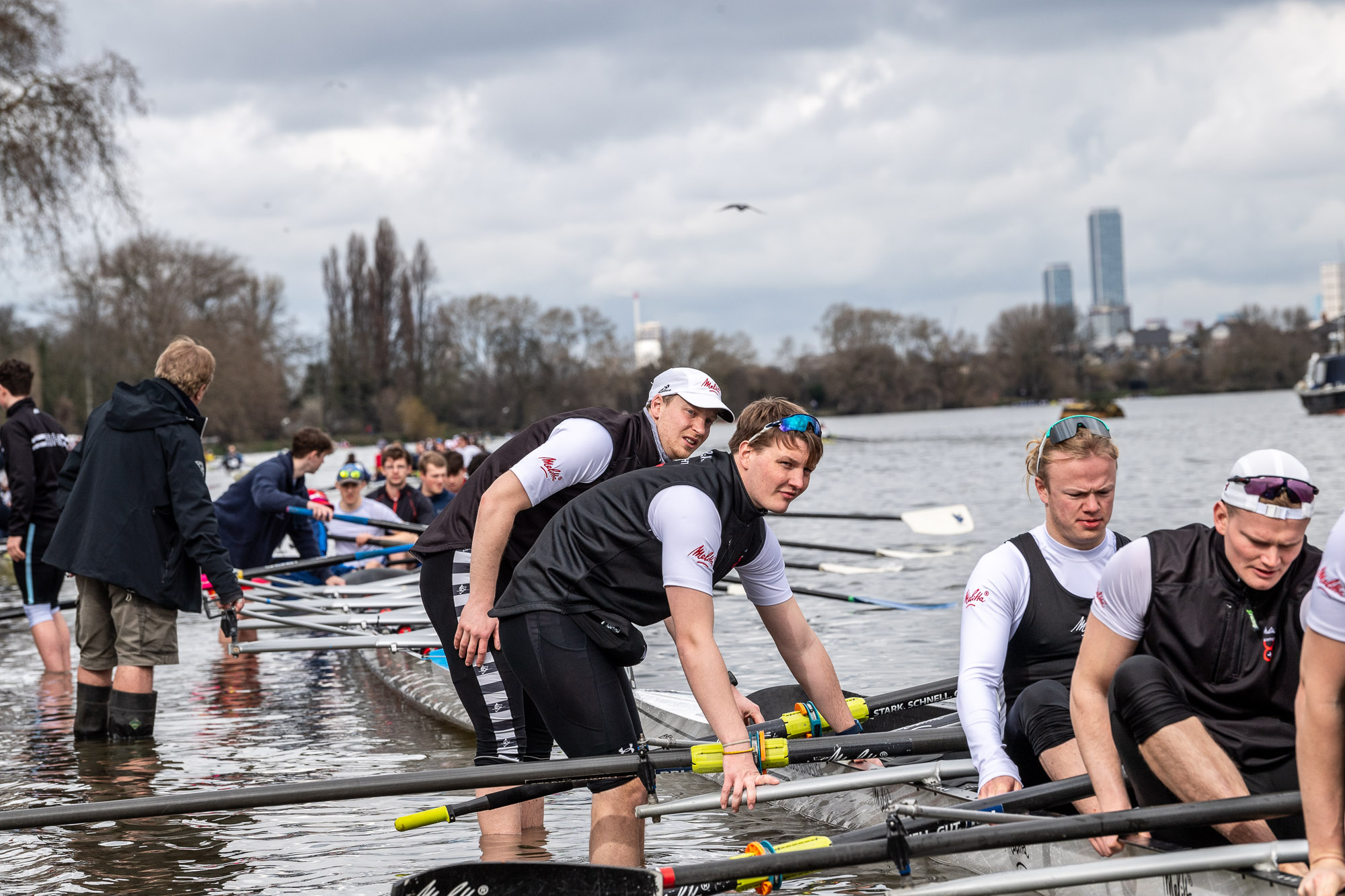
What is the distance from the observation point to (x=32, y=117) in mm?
15633

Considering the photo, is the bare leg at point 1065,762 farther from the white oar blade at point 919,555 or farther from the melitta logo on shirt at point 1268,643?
the white oar blade at point 919,555

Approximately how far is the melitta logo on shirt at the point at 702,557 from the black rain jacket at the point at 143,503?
322 cm

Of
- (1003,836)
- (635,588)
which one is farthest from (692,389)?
(1003,836)

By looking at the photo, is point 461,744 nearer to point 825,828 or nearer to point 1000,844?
point 825,828

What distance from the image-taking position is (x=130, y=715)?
626 cm

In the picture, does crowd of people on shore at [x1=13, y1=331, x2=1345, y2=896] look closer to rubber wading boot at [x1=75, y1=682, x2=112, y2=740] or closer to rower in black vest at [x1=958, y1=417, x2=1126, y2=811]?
rower in black vest at [x1=958, y1=417, x2=1126, y2=811]

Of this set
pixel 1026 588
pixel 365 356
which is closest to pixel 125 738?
pixel 1026 588

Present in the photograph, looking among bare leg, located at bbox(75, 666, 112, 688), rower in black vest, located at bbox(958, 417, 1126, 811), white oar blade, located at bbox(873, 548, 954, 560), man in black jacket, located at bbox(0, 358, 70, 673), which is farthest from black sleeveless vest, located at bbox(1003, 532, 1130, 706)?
white oar blade, located at bbox(873, 548, 954, 560)

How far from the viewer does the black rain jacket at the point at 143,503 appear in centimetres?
580

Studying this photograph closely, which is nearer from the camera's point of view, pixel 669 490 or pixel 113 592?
pixel 669 490

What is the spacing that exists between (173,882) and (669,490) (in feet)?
8.16

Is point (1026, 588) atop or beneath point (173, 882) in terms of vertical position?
atop

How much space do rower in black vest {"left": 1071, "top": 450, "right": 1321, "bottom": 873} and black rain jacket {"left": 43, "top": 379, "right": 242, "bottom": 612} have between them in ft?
13.3

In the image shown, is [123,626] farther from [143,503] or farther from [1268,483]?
[1268,483]
